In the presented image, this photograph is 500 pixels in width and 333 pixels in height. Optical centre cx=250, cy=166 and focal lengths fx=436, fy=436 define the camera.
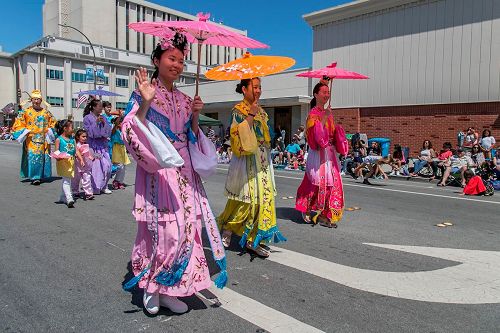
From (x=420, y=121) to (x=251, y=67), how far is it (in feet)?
50.3

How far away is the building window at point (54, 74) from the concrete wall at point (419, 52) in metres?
42.8

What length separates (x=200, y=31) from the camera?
3.90m

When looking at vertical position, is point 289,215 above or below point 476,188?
below

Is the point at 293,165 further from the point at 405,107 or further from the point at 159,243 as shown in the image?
the point at 159,243

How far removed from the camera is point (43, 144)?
1055cm

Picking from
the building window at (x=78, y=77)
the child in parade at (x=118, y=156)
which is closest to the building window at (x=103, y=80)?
the building window at (x=78, y=77)

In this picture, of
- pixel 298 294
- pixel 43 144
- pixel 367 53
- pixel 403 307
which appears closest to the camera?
pixel 403 307

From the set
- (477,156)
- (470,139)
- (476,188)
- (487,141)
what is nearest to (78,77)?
(470,139)

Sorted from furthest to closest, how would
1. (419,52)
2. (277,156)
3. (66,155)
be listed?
(277,156) → (419,52) → (66,155)

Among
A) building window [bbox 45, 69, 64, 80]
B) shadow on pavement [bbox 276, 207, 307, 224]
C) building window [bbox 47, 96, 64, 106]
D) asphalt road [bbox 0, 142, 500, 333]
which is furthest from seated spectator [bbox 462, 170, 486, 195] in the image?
building window [bbox 45, 69, 64, 80]

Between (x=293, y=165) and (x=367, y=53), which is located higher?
(x=367, y=53)

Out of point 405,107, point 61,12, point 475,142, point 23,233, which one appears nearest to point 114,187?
point 23,233

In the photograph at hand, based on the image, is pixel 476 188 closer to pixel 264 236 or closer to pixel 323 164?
pixel 323 164

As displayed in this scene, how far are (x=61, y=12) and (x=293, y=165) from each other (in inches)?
2796
